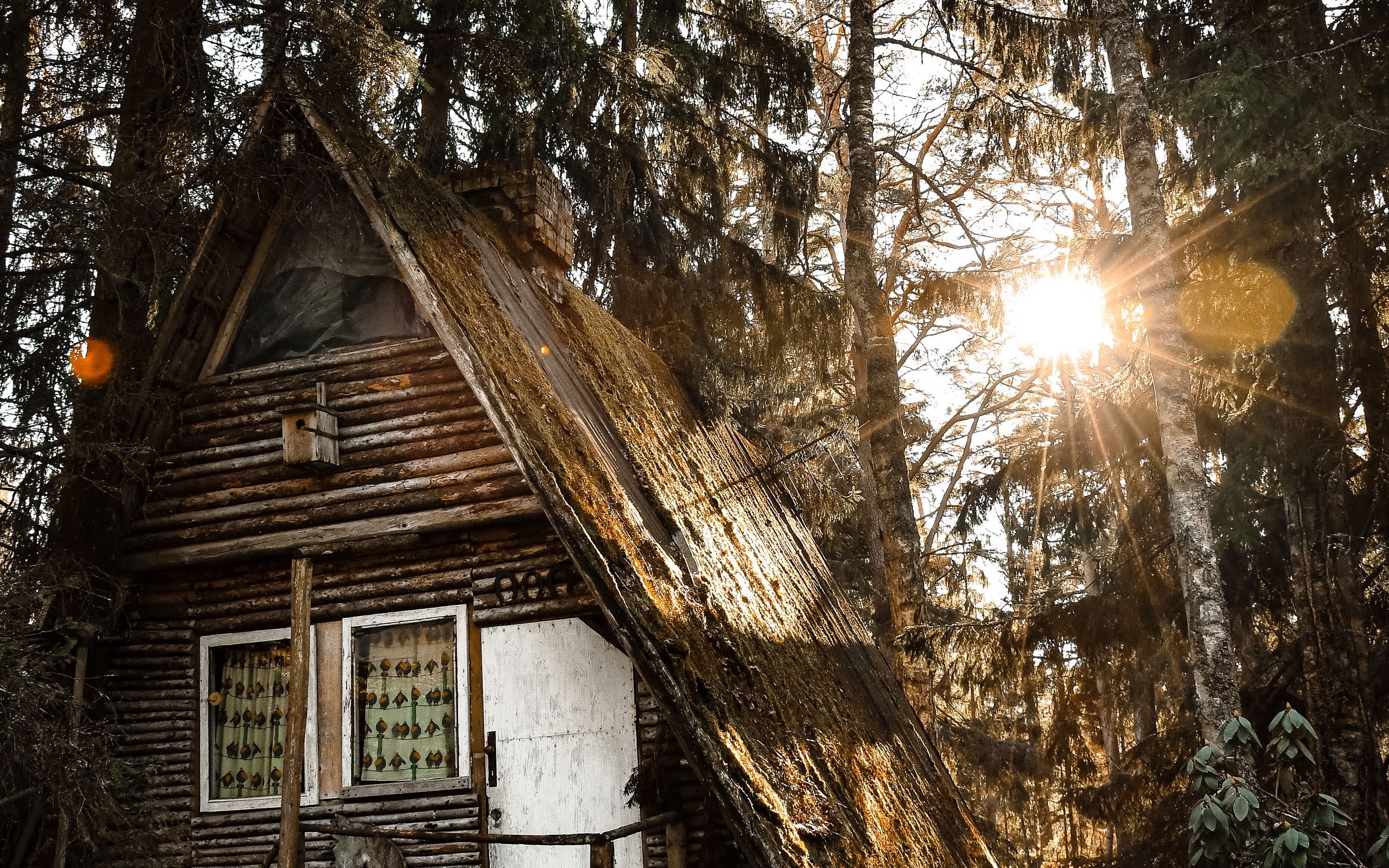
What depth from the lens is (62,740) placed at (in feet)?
23.9

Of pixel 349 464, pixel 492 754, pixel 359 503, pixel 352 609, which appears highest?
pixel 349 464

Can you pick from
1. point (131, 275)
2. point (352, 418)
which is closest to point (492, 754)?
point (352, 418)

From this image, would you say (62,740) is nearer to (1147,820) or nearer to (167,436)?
(167,436)

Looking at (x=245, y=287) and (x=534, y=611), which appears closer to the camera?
(x=534, y=611)

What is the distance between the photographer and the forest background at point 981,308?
852cm

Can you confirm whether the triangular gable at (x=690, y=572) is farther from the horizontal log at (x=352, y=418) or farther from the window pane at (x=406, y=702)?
the window pane at (x=406, y=702)

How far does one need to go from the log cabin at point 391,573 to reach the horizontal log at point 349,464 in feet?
0.07

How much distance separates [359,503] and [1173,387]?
6948 millimetres

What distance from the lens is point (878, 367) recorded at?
1392 centimetres

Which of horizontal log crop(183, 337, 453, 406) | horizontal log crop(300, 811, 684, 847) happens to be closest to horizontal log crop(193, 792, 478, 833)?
horizontal log crop(300, 811, 684, 847)

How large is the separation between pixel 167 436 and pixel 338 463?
172 centimetres

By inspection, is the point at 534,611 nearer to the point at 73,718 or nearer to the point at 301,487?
the point at 301,487

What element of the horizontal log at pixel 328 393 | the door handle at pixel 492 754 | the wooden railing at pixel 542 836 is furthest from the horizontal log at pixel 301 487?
the wooden railing at pixel 542 836

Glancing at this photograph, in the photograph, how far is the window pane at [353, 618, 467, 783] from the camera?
8.61 m
